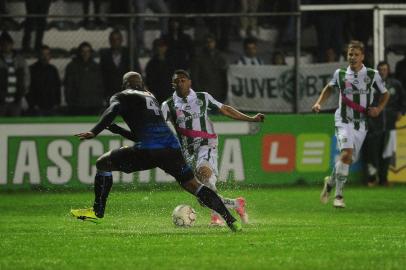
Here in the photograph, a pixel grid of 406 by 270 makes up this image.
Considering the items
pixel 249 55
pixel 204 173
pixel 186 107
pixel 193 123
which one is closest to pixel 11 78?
pixel 249 55

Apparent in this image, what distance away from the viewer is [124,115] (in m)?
13.7

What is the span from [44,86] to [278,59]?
455cm

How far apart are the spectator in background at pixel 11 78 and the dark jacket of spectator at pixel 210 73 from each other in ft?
10.5

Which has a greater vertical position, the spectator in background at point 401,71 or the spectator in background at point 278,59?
the spectator in background at point 278,59

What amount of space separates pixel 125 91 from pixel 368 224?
3729 millimetres

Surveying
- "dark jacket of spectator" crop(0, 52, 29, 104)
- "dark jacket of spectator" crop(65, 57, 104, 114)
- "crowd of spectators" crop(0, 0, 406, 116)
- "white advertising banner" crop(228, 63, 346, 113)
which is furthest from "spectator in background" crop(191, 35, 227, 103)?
"dark jacket of spectator" crop(0, 52, 29, 104)

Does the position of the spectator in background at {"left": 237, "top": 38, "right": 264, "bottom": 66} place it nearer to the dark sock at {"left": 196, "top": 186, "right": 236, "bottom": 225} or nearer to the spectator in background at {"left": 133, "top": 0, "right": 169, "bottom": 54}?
the spectator in background at {"left": 133, "top": 0, "right": 169, "bottom": 54}

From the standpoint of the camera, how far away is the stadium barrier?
21672 mm

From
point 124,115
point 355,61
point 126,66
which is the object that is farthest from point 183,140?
point 126,66

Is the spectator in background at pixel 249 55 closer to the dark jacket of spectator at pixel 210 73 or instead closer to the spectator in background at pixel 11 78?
the dark jacket of spectator at pixel 210 73

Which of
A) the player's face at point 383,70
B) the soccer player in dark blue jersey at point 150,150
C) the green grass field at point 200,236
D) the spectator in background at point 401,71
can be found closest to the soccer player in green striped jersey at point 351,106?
the green grass field at point 200,236

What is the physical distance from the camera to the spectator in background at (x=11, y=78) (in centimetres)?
2159

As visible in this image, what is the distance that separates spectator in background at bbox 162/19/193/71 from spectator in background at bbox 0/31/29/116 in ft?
8.93

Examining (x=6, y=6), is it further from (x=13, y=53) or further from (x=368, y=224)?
(x=368, y=224)
